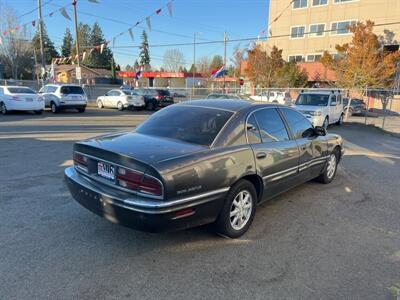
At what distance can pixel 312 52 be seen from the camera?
4397 cm

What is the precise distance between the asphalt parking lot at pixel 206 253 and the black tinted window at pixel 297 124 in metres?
1.06

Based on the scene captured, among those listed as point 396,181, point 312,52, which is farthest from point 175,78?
point 396,181

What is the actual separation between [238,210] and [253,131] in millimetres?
1017

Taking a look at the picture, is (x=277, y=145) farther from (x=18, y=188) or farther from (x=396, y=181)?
(x=18, y=188)

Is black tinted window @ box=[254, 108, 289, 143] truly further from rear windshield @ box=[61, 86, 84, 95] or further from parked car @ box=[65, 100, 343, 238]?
rear windshield @ box=[61, 86, 84, 95]

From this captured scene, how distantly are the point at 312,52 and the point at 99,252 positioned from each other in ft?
153

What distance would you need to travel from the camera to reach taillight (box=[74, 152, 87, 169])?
362cm

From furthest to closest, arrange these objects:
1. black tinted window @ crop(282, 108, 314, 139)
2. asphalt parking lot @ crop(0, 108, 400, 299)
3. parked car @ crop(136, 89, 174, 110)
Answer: parked car @ crop(136, 89, 174, 110) < black tinted window @ crop(282, 108, 314, 139) < asphalt parking lot @ crop(0, 108, 400, 299)

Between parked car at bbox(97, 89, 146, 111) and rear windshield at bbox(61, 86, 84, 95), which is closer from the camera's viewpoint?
rear windshield at bbox(61, 86, 84, 95)

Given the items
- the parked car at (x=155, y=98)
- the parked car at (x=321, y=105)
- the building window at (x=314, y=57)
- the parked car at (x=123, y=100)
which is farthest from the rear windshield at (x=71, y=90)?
the building window at (x=314, y=57)

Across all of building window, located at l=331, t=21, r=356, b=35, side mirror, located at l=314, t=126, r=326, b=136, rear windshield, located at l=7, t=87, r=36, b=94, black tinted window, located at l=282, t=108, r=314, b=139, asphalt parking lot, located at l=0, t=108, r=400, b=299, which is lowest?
asphalt parking lot, located at l=0, t=108, r=400, b=299

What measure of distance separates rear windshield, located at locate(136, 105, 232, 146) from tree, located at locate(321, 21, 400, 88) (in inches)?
1138

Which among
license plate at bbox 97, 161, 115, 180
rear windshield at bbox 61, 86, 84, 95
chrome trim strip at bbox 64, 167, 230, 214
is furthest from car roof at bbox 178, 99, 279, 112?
rear windshield at bbox 61, 86, 84, 95

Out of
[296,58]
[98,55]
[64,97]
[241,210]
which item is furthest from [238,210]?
[98,55]
